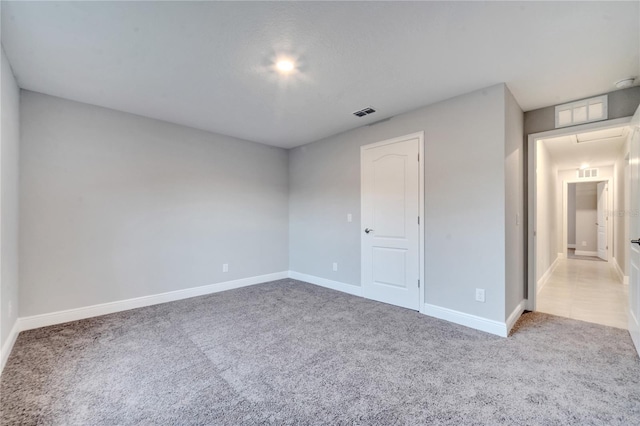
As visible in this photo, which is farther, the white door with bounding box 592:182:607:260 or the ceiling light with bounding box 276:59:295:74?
the white door with bounding box 592:182:607:260

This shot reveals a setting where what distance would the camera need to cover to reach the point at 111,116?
3.34 m

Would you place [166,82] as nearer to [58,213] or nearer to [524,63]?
[58,213]

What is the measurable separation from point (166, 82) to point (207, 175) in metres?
1.68

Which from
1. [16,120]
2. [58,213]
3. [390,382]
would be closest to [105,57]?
[16,120]

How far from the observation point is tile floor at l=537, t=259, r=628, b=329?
321cm

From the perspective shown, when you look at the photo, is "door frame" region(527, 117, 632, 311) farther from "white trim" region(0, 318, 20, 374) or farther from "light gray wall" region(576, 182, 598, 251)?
"light gray wall" region(576, 182, 598, 251)

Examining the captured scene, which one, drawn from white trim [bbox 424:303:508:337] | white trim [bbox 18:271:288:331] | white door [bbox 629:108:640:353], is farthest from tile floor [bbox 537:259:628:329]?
white trim [bbox 18:271:288:331]

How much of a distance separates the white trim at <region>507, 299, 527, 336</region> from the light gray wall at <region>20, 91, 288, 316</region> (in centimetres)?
356

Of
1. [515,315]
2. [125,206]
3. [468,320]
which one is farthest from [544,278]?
[125,206]

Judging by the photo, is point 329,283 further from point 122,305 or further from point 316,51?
point 316,51

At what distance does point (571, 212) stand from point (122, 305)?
39.1ft

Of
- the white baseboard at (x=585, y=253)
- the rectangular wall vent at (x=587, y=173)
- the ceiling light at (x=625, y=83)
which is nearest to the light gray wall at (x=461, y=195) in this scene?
the ceiling light at (x=625, y=83)

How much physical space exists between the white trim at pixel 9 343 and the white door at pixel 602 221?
10523mm

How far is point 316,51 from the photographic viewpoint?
217 centimetres
